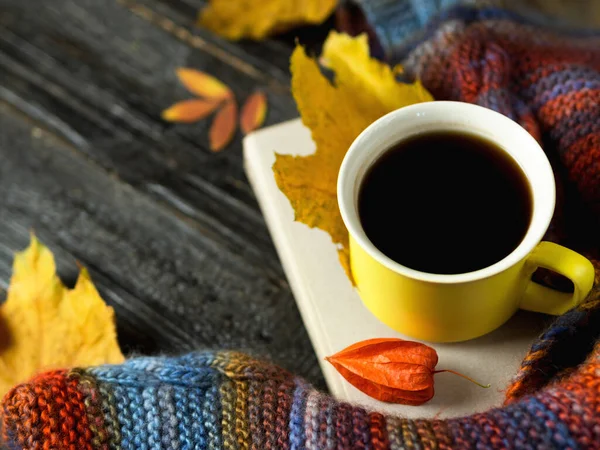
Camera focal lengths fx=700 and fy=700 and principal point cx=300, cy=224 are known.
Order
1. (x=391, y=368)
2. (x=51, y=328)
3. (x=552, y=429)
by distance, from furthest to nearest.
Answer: (x=51, y=328) < (x=391, y=368) < (x=552, y=429)

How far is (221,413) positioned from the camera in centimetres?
54

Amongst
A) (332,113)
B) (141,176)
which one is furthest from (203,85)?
(332,113)

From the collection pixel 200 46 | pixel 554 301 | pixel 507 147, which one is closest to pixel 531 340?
pixel 554 301

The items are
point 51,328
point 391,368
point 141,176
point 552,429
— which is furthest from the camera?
point 141,176

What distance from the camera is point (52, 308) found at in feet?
2.36

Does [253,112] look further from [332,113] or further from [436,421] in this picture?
[436,421]

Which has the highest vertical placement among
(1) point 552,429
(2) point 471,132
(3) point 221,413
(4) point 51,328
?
(2) point 471,132

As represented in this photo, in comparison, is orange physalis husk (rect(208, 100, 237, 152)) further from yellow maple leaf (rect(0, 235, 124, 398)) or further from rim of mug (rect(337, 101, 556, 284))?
rim of mug (rect(337, 101, 556, 284))

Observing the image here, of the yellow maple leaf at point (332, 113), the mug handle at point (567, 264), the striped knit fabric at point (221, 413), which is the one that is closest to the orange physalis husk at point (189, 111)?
the yellow maple leaf at point (332, 113)

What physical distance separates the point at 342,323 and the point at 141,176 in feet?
1.16

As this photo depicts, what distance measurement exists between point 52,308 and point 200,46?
40cm

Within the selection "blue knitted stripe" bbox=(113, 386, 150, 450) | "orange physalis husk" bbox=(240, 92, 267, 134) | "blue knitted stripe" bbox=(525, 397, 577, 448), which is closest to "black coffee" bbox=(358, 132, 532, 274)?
"blue knitted stripe" bbox=(525, 397, 577, 448)

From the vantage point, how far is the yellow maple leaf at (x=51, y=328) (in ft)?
2.28

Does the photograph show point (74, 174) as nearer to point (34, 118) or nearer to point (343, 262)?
point (34, 118)
